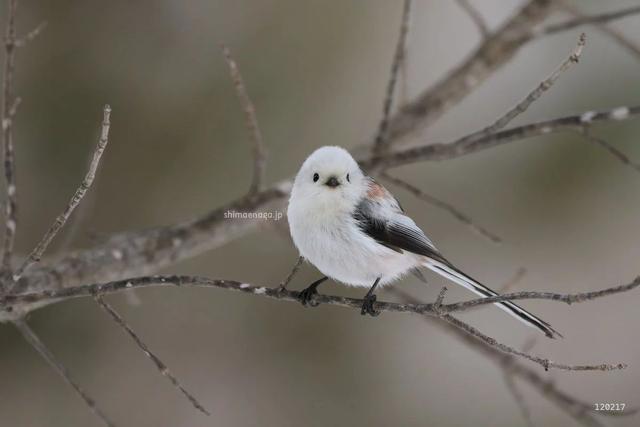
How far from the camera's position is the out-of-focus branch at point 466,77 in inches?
73.5

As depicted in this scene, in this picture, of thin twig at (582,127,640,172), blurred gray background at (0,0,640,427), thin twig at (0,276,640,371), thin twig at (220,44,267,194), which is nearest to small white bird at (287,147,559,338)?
thin twig at (0,276,640,371)

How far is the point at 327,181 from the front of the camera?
1.26m

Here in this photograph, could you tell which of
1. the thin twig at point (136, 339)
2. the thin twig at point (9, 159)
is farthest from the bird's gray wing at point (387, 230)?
the thin twig at point (9, 159)

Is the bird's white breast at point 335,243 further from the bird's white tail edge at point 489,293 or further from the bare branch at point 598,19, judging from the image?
the bare branch at point 598,19

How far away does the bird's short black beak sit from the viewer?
1260 millimetres

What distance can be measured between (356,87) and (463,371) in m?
1.24

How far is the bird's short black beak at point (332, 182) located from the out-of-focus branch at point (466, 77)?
0.63 meters

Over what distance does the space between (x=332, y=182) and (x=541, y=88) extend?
414 mm

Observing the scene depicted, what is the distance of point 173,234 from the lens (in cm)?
164

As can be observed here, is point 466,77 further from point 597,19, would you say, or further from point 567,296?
point 567,296

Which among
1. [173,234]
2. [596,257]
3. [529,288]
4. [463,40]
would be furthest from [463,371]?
[173,234]

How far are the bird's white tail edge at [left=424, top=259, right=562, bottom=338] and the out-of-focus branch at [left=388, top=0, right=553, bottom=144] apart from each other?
2.00 ft

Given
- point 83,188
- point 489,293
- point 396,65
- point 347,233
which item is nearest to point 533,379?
point 489,293

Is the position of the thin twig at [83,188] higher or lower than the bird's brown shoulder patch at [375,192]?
lower
